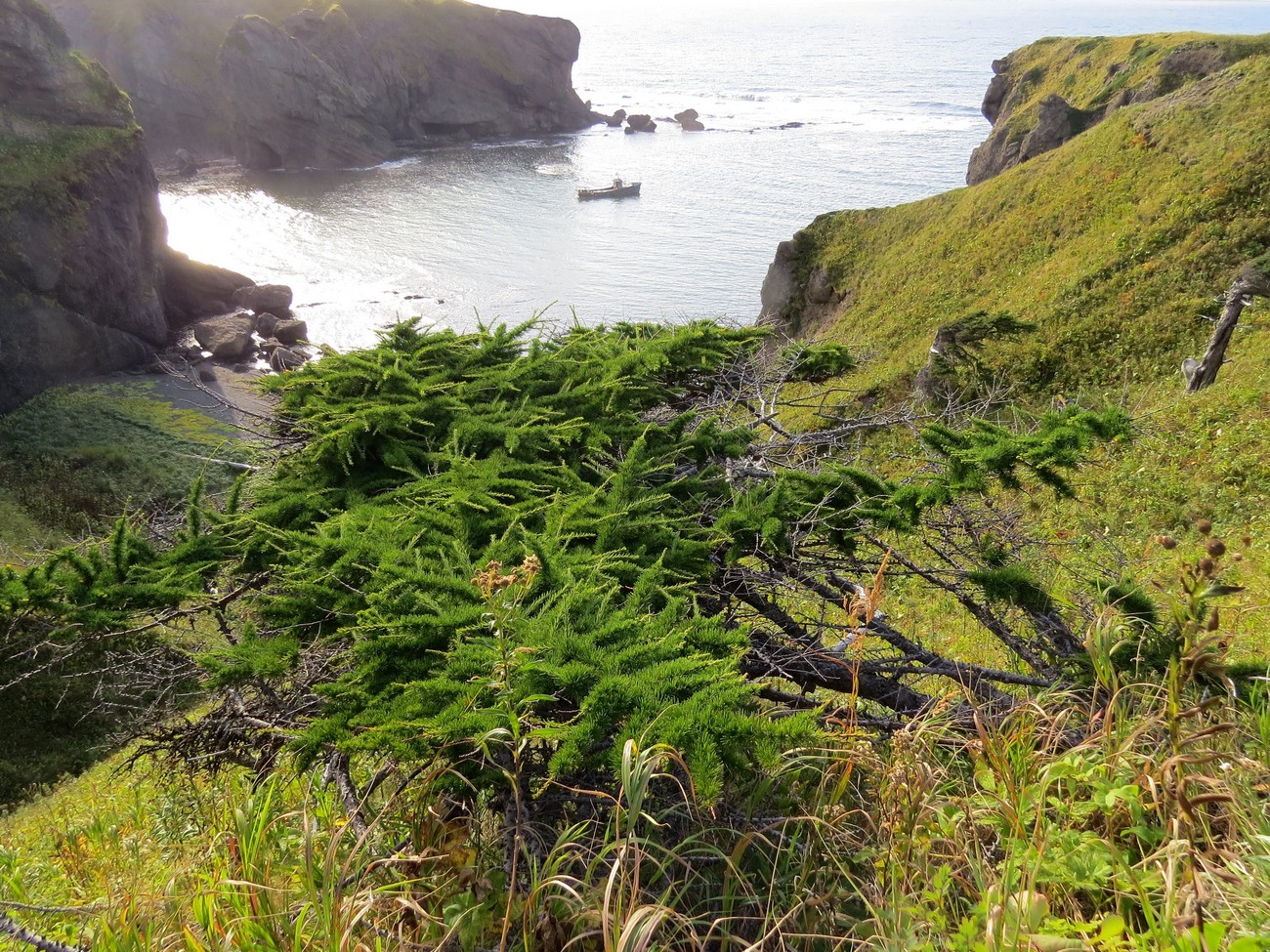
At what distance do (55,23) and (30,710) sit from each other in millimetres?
47603

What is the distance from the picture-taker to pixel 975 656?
8.62 m

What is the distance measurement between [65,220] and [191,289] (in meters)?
9.72

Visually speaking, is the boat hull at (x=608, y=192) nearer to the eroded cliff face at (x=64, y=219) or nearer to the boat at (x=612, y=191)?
the boat at (x=612, y=191)

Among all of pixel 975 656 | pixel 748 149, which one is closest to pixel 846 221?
pixel 975 656

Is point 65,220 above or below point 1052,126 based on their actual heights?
below

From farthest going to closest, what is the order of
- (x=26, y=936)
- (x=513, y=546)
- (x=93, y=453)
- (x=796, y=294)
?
1. (x=796, y=294)
2. (x=93, y=453)
3. (x=513, y=546)
4. (x=26, y=936)

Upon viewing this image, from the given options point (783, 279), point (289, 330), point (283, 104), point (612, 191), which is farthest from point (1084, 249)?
point (283, 104)

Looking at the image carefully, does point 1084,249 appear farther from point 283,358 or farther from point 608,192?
point 608,192

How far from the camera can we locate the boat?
71.7m

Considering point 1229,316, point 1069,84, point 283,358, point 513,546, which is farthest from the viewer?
point 1069,84

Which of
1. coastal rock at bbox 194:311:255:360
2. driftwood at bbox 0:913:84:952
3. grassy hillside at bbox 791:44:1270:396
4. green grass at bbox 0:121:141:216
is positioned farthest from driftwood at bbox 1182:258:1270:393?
green grass at bbox 0:121:141:216

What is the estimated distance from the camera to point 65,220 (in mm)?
41406

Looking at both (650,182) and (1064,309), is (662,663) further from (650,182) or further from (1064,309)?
(650,182)

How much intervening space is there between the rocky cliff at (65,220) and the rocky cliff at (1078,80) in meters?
48.8
